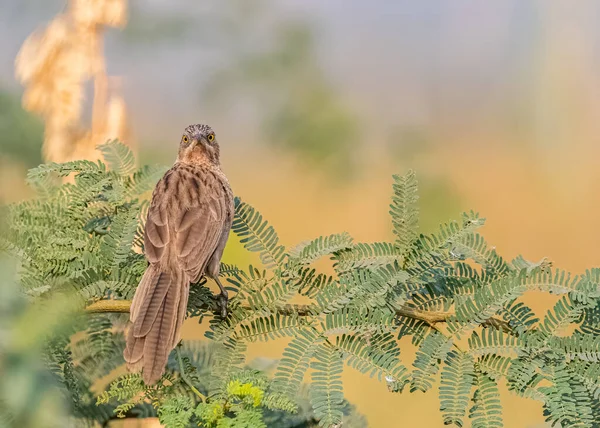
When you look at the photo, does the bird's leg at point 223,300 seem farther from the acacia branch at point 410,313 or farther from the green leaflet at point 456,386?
the green leaflet at point 456,386

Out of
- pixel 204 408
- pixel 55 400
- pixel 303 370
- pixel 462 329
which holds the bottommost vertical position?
pixel 55 400

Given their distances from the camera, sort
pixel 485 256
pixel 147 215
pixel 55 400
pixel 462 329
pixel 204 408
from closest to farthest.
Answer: pixel 55 400
pixel 204 408
pixel 462 329
pixel 485 256
pixel 147 215

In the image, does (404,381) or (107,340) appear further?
(107,340)

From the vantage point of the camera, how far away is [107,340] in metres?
A: 1.26

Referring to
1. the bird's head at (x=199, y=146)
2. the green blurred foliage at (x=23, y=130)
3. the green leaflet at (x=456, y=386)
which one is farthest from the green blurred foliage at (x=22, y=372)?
the bird's head at (x=199, y=146)

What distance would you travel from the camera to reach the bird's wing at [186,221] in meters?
1.25

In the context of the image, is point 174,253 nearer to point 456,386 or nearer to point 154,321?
point 154,321

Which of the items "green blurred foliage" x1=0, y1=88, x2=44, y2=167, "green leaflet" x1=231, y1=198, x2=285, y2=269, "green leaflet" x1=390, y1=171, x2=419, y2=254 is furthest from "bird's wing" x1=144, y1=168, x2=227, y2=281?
"green leaflet" x1=390, y1=171, x2=419, y2=254

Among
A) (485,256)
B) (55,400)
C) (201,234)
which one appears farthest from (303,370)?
(55,400)

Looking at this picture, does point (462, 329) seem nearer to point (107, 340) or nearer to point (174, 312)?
point (174, 312)

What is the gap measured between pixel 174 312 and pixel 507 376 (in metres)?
0.52

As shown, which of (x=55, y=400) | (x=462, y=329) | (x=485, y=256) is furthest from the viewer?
(x=485, y=256)

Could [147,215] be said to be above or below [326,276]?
above

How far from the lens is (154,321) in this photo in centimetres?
102
